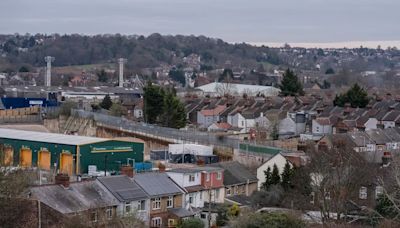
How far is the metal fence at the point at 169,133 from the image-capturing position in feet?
154

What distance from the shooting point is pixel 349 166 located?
3225 centimetres

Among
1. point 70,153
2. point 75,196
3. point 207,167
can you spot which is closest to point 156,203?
point 75,196

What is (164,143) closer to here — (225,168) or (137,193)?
(225,168)

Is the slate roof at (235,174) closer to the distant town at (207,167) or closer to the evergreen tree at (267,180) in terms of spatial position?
the distant town at (207,167)

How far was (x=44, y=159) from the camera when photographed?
41188 millimetres

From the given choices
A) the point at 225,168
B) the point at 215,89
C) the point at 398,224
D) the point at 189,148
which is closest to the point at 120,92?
the point at 215,89

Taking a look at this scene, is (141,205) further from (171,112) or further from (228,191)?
(171,112)

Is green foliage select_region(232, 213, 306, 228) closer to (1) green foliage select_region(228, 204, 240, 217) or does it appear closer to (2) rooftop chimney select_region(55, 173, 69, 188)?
(1) green foliage select_region(228, 204, 240, 217)

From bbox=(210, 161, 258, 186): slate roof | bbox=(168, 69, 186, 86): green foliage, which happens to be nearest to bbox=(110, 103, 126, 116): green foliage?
bbox=(210, 161, 258, 186): slate roof

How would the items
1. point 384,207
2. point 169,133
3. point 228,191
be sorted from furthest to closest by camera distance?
point 169,133
point 228,191
point 384,207

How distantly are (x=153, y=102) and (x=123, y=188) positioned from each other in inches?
1213

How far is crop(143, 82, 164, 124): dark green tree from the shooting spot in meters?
60.3

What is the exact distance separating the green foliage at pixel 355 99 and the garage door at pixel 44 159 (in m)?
30.8

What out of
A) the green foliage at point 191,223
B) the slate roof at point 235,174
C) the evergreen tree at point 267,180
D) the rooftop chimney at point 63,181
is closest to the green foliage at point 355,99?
the slate roof at point 235,174
